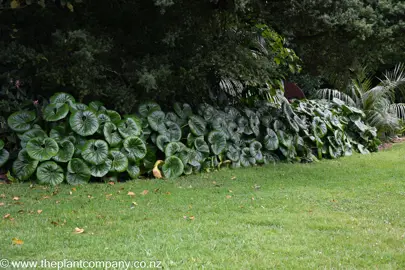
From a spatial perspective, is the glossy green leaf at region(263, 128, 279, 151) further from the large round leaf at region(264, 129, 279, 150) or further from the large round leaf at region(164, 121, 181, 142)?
the large round leaf at region(164, 121, 181, 142)

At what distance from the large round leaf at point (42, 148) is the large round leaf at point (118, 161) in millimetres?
829

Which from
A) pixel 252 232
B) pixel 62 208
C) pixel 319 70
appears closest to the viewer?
pixel 252 232

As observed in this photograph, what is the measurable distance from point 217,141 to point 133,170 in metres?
1.85

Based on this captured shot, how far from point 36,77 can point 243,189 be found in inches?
150

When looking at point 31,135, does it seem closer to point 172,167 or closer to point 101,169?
point 101,169

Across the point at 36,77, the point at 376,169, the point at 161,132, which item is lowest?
the point at 376,169

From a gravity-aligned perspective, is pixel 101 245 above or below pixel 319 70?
below

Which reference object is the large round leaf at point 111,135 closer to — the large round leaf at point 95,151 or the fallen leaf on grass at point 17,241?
the large round leaf at point 95,151

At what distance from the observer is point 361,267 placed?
3.62 m

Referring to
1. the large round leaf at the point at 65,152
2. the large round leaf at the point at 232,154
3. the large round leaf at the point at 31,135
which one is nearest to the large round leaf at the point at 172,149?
the large round leaf at the point at 232,154

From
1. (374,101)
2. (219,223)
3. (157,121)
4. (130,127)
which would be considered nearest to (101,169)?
A: (130,127)

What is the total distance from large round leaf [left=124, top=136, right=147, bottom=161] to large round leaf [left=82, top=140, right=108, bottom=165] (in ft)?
1.23

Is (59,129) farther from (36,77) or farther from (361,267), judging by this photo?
(361,267)

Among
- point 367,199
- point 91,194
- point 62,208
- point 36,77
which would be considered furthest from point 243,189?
point 36,77
